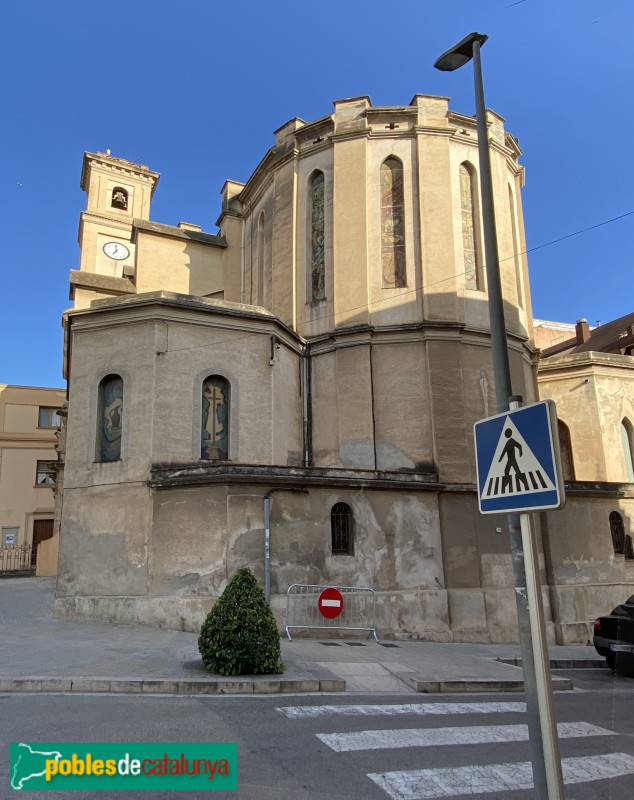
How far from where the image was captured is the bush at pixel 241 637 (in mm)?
8695

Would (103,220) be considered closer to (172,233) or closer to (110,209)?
(110,209)

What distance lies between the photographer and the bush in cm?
870

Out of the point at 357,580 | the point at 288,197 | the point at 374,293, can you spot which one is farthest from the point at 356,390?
the point at 288,197

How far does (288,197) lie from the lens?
20.2m

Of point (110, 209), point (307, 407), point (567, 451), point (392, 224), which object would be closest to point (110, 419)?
point (307, 407)

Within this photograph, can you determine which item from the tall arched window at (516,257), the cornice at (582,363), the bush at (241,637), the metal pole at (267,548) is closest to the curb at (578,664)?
the metal pole at (267,548)

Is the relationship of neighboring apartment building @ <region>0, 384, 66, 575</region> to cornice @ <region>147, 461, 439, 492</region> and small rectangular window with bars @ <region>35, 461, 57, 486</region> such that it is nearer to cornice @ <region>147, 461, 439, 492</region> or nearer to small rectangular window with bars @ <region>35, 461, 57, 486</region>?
small rectangular window with bars @ <region>35, 461, 57, 486</region>

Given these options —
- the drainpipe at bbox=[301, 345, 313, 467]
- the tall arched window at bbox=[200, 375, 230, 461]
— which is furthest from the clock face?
the tall arched window at bbox=[200, 375, 230, 461]

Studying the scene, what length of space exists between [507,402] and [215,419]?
1105 centimetres

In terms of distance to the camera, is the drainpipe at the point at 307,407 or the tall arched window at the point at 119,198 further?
the tall arched window at the point at 119,198

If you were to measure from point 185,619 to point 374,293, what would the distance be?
10394 mm

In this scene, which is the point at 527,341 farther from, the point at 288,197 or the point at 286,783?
the point at 286,783

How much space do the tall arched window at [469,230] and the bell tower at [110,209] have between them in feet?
60.8

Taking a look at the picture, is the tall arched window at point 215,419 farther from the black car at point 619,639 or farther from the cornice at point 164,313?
the black car at point 619,639
